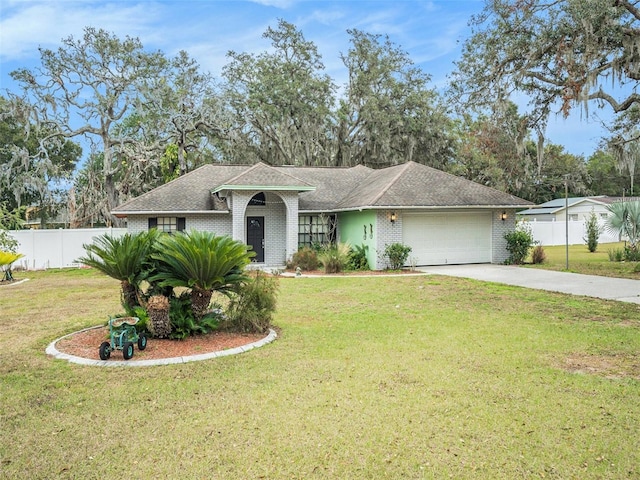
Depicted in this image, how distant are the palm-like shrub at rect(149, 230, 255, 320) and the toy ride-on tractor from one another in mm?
779

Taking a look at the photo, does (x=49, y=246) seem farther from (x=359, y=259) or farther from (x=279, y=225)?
(x=359, y=259)

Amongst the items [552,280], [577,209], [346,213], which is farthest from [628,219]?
[577,209]

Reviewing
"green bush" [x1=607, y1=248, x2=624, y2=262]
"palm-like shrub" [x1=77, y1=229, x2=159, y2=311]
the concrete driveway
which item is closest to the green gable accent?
the concrete driveway

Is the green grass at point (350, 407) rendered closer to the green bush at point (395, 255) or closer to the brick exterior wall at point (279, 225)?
the green bush at point (395, 255)

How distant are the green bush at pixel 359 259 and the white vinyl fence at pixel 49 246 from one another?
10928mm

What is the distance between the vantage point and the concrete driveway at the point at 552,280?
12055 millimetres

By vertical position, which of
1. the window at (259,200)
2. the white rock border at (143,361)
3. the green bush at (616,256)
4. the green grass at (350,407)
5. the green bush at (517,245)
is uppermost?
the window at (259,200)

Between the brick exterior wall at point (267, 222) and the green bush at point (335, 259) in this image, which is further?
the brick exterior wall at point (267, 222)

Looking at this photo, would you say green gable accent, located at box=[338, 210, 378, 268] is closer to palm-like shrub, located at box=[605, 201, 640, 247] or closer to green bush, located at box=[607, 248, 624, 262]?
green bush, located at box=[607, 248, 624, 262]

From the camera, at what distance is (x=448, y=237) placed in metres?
19.9

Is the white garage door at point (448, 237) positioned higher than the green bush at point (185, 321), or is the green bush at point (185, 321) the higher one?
the white garage door at point (448, 237)

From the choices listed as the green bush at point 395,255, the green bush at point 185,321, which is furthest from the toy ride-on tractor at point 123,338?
the green bush at point 395,255

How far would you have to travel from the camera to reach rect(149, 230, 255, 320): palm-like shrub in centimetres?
696

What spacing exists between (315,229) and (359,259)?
328cm
